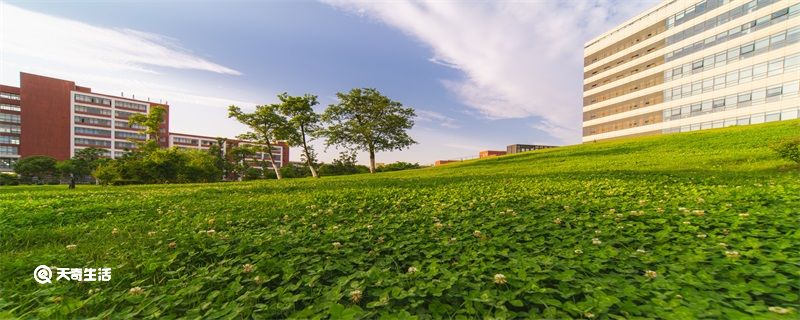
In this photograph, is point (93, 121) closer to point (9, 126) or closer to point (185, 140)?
point (9, 126)

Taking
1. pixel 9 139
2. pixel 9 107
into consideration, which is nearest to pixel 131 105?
pixel 9 107

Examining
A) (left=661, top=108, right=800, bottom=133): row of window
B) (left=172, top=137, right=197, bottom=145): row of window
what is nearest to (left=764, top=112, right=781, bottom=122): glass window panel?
(left=661, top=108, right=800, bottom=133): row of window

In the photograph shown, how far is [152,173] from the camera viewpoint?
28.2 metres

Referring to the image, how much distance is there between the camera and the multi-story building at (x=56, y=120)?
68.3 m

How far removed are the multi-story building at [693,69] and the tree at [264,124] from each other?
5905 cm

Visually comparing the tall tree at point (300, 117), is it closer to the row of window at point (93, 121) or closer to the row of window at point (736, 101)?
the row of window at point (736, 101)

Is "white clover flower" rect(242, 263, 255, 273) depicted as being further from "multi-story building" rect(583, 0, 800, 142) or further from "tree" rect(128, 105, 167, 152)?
"multi-story building" rect(583, 0, 800, 142)

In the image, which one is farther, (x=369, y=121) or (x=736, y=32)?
A: (x=736, y=32)

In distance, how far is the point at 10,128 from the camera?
6838 cm

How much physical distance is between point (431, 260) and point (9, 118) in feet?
363

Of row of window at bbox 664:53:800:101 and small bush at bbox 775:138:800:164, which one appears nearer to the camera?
small bush at bbox 775:138:800:164

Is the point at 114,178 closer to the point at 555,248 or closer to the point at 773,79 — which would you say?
the point at 555,248

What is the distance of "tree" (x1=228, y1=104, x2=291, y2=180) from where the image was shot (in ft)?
101

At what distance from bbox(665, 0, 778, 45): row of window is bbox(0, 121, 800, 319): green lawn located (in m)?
56.9
